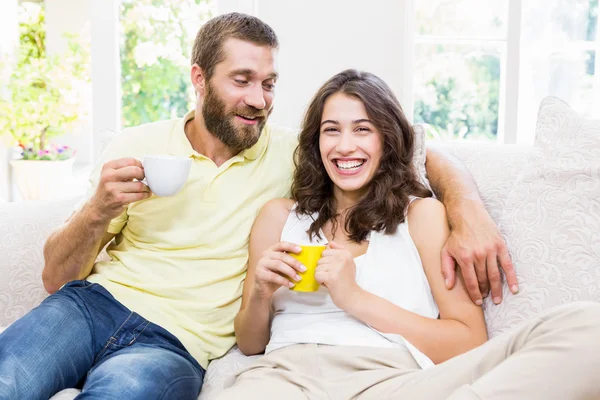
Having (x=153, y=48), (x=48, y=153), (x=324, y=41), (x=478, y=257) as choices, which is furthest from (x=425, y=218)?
(x=48, y=153)

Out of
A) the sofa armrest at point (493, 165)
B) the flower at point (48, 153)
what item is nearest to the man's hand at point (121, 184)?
the sofa armrest at point (493, 165)

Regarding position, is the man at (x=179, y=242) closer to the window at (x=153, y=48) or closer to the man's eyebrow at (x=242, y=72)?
the man's eyebrow at (x=242, y=72)

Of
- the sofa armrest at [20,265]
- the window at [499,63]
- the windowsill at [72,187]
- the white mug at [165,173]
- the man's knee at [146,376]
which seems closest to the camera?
the man's knee at [146,376]

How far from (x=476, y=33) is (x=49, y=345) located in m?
2.90

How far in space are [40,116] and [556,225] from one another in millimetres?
4996

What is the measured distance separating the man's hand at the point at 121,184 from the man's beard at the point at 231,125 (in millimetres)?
320

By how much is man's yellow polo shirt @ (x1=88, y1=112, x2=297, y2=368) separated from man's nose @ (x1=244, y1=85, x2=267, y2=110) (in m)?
0.12

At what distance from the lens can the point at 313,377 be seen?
4.93 ft

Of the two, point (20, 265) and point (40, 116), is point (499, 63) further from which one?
point (40, 116)

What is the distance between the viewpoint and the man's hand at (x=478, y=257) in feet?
5.30

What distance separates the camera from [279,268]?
4.91ft

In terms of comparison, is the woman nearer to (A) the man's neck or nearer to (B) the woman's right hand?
(B) the woman's right hand

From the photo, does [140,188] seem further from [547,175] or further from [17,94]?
[17,94]

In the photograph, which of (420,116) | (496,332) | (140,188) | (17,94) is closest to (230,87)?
(140,188)
